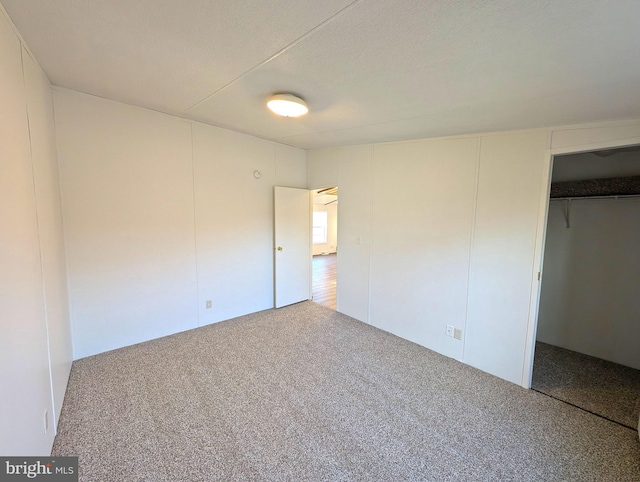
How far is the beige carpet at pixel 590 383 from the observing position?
221 centimetres

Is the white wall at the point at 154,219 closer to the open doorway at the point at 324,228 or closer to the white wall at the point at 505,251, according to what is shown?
the white wall at the point at 505,251

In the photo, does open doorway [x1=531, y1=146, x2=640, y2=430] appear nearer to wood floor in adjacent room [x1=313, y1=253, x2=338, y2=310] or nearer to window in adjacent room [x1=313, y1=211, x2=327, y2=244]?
wood floor in adjacent room [x1=313, y1=253, x2=338, y2=310]

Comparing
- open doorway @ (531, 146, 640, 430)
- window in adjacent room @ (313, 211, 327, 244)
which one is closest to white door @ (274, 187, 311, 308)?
open doorway @ (531, 146, 640, 430)

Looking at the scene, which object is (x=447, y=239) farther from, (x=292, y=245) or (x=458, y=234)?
(x=292, y=245)

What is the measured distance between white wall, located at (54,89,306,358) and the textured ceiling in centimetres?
57

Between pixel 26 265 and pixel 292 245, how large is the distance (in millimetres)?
3241

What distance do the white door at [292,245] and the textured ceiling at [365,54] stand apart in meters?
1.97

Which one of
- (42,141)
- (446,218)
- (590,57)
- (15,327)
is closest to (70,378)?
(15,327)

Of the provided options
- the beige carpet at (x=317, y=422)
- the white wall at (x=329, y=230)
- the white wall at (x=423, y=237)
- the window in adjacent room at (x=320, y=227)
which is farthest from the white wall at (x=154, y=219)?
the white wall at (x=329, y=230)

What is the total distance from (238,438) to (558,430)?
234 cm

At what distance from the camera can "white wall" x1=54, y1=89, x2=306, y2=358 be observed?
265cm

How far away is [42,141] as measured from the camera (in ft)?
6.38

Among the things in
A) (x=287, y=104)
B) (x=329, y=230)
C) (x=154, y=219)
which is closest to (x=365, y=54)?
(x=287, y=104)

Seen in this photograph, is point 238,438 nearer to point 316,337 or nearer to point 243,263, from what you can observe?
point 316,337
